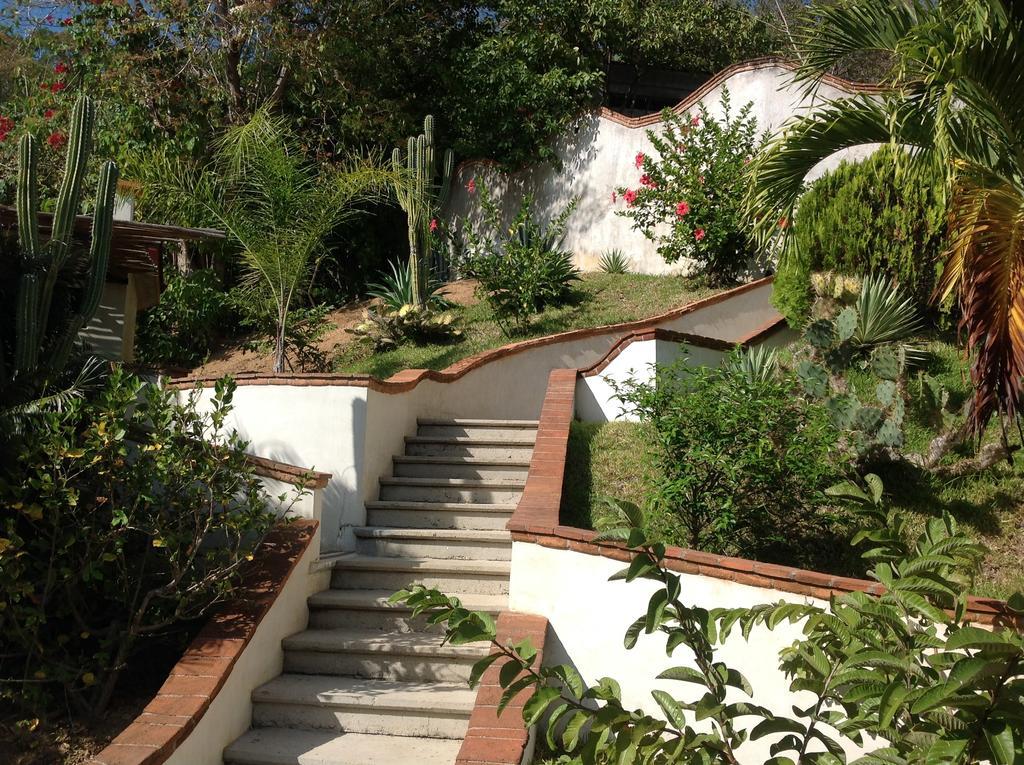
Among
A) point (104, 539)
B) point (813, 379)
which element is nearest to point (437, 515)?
point (104, 539)

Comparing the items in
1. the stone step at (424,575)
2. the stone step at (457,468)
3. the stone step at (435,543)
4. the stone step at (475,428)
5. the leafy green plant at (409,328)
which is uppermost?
the leafy green plant at (409,328)

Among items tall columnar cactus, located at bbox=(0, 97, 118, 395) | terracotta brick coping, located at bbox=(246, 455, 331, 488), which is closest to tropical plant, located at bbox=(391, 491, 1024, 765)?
terracotta brick coping, located at bbox=(246, 455, 331, 488)

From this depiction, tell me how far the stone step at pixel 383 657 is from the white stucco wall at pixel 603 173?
9.07 m

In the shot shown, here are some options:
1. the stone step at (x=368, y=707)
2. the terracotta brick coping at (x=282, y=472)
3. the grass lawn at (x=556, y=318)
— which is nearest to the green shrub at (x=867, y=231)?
Result: the grass lawn at (x=556, y=318)

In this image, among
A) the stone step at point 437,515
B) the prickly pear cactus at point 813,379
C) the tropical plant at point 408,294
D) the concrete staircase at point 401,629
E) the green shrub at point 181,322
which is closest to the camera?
the concrete staircase at point 401,629

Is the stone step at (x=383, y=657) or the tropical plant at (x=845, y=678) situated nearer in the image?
the tropical plant at (x=845, y=678)

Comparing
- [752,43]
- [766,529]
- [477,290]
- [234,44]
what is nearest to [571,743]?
[766,529]

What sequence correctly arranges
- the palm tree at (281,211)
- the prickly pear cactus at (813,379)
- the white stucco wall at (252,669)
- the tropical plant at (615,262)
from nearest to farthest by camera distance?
1. the white stucco wall at (252,669)
2. the prickly pear cactus at (813,379)
3. the palm tree at (281,211)
4. the tropical plant at (615,262)

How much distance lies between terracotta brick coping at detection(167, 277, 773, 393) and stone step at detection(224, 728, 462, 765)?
2.17 m

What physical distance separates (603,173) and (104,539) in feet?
37.6

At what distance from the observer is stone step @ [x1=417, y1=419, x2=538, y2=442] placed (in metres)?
8.59

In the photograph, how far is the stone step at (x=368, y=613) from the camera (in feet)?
20.1

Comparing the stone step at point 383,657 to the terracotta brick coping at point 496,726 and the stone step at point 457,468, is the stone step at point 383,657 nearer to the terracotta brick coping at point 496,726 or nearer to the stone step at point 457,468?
the terracotta brick coping at point 496,726

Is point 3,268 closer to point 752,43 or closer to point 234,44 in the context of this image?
point 234,44
